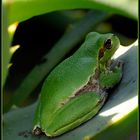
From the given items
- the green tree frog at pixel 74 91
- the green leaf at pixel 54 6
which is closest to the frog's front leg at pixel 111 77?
the green tree frog at pixel 74 91

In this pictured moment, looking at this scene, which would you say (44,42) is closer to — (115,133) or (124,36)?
(124,36)

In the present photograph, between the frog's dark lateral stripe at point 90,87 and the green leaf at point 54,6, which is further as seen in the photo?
the frog's dark lateral stripe at point 90,87

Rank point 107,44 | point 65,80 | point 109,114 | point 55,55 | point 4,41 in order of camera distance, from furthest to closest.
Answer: point 55,55
point 107,44
point 65,80
point 109,114
point 4,41

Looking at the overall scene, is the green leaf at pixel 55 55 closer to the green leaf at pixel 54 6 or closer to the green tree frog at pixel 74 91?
the green tree frog at pixel 74 91

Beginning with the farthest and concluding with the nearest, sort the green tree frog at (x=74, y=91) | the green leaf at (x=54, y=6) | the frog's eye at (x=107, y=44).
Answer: the frog's eye at (x=107, y=44)
the green tree frog at (x=74, y=91)
the green leaf at (x=54, y=6)

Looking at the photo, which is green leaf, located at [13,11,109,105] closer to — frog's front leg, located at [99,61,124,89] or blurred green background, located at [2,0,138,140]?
blurred green background, located at [2,0,138,140]

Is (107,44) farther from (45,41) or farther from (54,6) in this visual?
(45,41)

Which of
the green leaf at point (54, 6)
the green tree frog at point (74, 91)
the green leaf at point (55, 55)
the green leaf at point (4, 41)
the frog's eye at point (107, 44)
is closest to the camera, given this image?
the green leaf at point (4, 41)

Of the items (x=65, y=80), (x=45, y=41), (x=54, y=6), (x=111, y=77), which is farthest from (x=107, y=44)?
(x=45, y=41)
